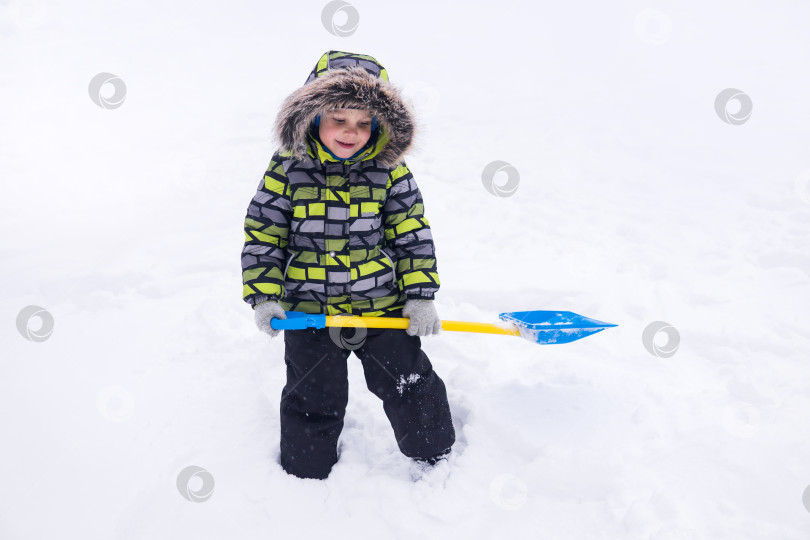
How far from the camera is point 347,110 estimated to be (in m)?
1.91

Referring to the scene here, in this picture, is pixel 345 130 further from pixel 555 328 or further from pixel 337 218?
pixel 555 328

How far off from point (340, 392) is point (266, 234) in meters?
0.70

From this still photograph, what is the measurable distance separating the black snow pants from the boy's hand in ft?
0.37

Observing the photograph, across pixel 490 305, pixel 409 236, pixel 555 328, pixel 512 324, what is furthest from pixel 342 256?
pixel 490 305

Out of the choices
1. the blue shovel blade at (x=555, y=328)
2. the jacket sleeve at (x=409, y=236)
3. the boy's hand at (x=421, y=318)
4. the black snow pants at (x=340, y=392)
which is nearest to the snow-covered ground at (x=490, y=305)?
the black snow pants at (x=340, y=392)

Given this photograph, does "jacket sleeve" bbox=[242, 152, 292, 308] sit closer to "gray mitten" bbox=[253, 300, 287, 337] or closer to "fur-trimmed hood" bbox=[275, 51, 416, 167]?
"gray mitten" bbox=[253, 300, 287, 337]

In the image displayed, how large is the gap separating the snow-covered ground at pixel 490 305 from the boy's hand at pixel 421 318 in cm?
58

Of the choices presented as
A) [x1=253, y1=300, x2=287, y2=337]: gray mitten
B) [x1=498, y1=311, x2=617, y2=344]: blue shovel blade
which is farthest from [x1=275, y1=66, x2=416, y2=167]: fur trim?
[x1=498, y1=311, x2=617, y2=344]: blue shovel blade

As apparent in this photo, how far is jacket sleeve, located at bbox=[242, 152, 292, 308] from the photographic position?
204 centimetres

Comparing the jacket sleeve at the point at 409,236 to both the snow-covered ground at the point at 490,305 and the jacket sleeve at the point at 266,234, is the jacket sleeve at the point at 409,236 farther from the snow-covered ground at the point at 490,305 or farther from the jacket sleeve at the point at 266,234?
the snow-covered ground at the point at 490,305

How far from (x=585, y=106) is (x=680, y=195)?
8.09 feet

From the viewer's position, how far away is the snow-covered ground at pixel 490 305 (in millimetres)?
2076

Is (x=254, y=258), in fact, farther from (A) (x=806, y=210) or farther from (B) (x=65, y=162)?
(B) (x=65, y=162)

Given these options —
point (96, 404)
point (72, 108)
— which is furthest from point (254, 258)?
point (72, 108)
